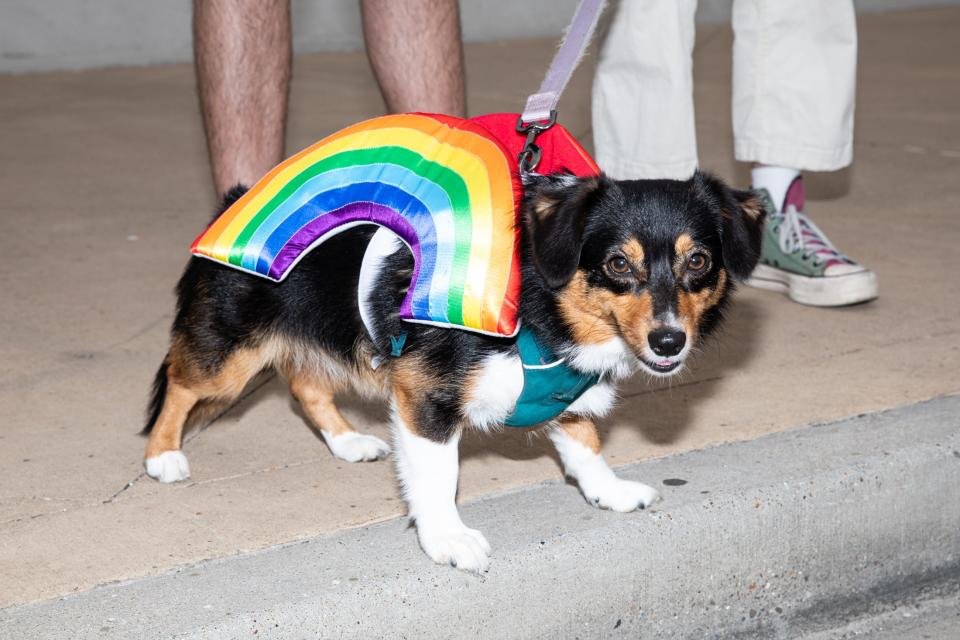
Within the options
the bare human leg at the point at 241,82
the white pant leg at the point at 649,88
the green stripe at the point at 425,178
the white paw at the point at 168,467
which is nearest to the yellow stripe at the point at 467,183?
the green stripe at the point at 425,178

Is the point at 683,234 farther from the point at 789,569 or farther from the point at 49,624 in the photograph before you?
the point at 49,624

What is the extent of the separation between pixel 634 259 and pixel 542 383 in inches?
13.5

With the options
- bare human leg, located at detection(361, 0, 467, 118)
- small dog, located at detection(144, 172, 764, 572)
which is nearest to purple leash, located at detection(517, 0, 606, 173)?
small dog, located at detection(144, 172, 764, 572)

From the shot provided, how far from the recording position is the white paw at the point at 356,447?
326 cm

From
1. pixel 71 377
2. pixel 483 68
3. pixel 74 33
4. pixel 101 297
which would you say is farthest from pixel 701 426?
pixel 74 33

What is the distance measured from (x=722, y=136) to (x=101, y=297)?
387cm

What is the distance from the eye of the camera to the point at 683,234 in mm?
2596

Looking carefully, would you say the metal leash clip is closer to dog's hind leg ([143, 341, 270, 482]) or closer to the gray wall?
dog's hind leg ([143, 341, 270, 482])

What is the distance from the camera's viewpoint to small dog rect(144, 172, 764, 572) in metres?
2.58

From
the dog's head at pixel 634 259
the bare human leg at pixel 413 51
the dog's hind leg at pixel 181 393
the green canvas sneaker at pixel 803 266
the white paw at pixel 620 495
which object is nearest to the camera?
the dog's head at pixel 634 259

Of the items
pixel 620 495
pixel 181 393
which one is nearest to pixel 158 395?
pixel 181 393

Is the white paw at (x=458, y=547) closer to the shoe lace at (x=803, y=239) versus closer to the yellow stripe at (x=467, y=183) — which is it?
the yellow stripe at (x=467, y=183)

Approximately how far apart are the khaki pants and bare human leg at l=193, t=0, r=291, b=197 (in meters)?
1.23

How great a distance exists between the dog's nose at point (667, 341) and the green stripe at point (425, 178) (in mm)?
388
